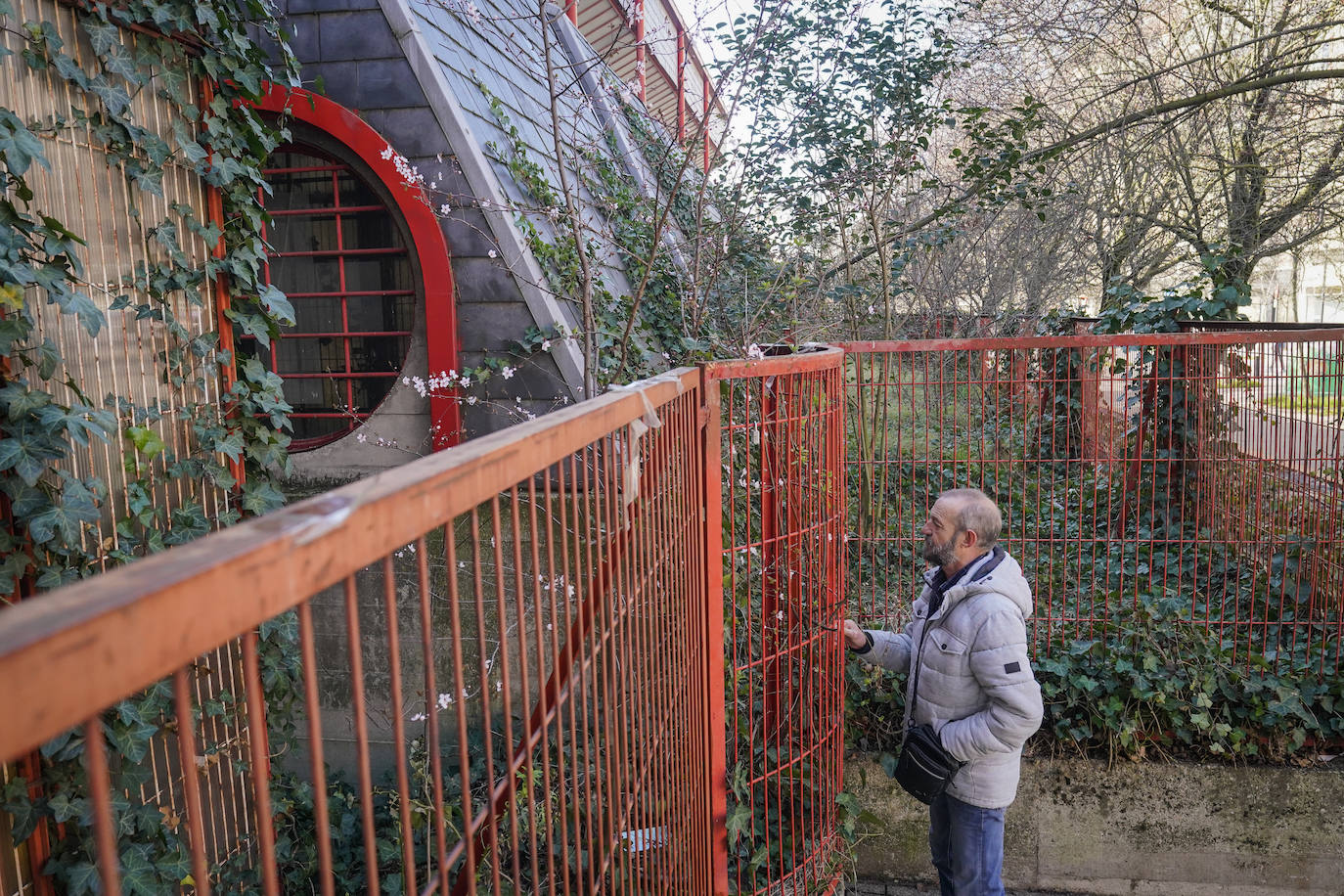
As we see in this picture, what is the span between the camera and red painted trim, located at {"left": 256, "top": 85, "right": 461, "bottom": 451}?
5.72 m

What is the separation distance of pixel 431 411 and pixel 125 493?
2.47 m

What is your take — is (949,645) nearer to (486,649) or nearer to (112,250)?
(486,649)

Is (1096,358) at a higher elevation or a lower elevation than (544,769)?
higher

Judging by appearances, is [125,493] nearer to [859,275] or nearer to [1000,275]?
[859,275]

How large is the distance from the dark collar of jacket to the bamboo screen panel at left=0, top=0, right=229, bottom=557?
3032mm

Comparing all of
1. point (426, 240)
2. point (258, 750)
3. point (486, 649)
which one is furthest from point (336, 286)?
point (258, 750)

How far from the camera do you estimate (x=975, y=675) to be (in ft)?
11.3

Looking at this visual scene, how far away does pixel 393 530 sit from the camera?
2.53 feet

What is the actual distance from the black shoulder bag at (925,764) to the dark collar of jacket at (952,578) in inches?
18.1

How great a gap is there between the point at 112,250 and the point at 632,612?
289 cm

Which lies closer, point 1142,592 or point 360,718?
point 360,718

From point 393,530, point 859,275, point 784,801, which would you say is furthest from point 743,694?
point 859,275

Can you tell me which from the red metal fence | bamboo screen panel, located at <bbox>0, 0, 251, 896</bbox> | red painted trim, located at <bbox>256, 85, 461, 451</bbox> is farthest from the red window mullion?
the red metal fence

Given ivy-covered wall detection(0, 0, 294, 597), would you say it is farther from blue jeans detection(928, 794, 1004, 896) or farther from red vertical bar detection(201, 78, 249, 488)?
blue jeans detection(928, 794, 1004, 896)
